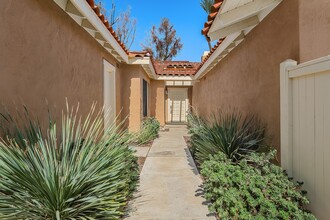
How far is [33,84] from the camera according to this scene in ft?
11.8

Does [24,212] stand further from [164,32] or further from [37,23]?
[164,32]

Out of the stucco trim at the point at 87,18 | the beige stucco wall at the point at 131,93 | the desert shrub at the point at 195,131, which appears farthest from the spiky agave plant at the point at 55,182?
the beige stucco wall at the point at 131,93

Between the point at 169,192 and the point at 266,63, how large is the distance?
116 inches

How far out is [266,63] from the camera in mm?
4832

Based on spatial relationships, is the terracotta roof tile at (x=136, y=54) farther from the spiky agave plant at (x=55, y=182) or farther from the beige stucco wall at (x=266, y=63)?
the spiky agave plant at (x=55, y=182)

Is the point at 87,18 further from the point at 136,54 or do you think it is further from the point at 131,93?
the point at 131,93

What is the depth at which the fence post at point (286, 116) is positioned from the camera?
145 inches

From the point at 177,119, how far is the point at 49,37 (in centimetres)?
1672

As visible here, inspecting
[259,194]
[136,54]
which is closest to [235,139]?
[259,194]

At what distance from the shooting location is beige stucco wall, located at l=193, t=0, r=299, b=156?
3869mm

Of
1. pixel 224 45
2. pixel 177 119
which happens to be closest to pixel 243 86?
pixel 224 45

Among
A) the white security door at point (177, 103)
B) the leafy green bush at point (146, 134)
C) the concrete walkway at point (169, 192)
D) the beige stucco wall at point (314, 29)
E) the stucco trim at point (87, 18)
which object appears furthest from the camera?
the white security door at point (177, 103)

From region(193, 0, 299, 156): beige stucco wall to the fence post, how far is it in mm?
240

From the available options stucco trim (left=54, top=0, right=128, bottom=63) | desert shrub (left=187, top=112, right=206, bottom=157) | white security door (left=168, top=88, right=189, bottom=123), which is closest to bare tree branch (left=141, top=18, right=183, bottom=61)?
white security door (left=168, top=88, right=189, bottom=123)
